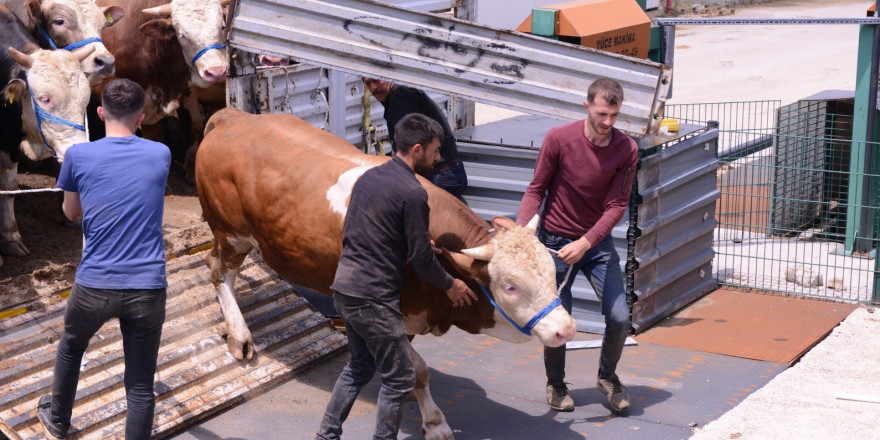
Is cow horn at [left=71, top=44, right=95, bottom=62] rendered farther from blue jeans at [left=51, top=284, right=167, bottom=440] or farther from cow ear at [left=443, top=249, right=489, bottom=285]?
cow ear at [left=443, top=249, right=489, bottom=285]

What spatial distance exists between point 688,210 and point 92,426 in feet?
15.2

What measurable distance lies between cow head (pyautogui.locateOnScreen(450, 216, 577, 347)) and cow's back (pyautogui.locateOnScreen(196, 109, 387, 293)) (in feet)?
3.29

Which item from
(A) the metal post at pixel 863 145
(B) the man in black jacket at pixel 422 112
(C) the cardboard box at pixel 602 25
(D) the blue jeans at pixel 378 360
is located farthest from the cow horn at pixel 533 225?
(A) the metal post at pixel 863 145

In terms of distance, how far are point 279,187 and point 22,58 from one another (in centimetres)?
240

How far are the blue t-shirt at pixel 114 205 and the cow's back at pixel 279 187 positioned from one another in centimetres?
124

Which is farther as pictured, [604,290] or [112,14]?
[112,14]

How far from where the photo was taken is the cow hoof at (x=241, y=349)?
A: 6.70 m

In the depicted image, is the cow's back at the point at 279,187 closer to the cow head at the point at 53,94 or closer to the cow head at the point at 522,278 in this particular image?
the cow head at the point at 522,278

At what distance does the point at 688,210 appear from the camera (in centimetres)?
804

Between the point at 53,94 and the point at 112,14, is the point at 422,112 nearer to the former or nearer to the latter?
the point at 53,94

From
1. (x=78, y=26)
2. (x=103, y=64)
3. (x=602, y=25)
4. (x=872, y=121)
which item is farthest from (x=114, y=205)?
(x=872, y=121)

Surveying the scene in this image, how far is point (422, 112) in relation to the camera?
7.55m

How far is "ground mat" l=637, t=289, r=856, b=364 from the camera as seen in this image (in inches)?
286

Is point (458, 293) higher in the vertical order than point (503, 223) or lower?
lower
